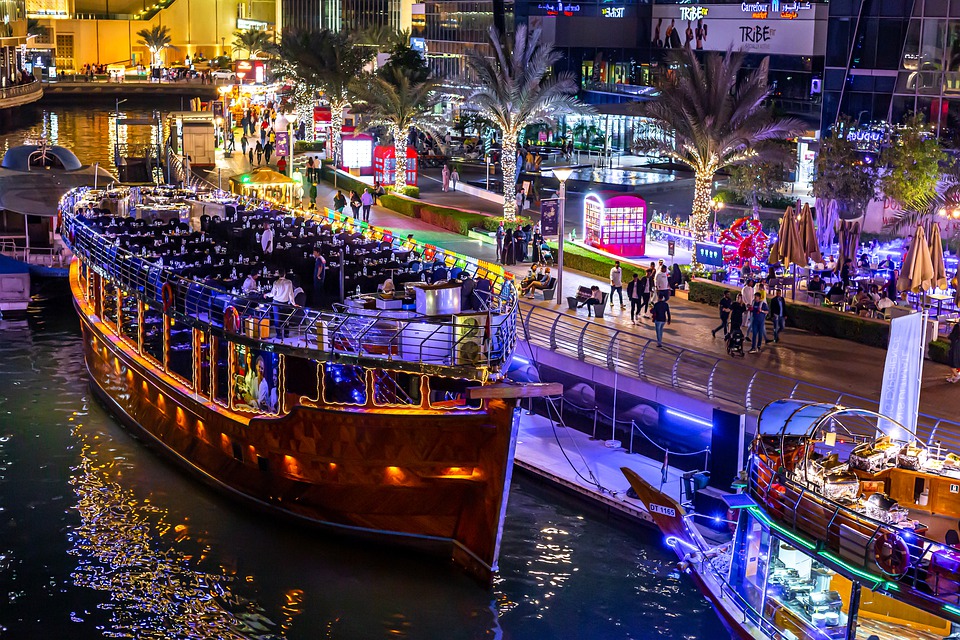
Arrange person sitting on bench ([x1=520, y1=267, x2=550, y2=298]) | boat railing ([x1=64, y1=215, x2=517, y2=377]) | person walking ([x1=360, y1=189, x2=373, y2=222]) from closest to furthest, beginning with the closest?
boat railing ([x1=64, y1=215, x2=517, y2=377]) < person sitting on bench ([x1=520, y1=267, x2=550, y2=298]) < person walking ([x1=360, y1=189, x2=373, y2=222])

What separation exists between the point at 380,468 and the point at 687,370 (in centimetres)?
880

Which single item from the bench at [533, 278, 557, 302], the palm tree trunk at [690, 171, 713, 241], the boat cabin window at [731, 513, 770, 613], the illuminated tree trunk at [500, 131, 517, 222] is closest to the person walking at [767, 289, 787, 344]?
the bench at [533, 278, 557, 302]

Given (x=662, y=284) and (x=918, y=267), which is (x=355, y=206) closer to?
(x=662, y=284)

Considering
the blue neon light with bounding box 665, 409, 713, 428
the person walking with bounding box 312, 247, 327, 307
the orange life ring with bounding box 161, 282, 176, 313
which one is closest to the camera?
the orange life ring with bounding box 161, 282, 176, 313

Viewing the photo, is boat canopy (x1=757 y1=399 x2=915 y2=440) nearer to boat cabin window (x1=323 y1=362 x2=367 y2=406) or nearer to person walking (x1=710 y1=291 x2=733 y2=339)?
boat cabin window (x1=323 y1=362 x2=367 y2=406)

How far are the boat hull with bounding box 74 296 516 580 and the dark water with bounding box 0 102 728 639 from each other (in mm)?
498

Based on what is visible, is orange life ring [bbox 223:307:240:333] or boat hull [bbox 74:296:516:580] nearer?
boat hull [bbox 74:296:516:580]

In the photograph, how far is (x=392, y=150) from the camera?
184 ft

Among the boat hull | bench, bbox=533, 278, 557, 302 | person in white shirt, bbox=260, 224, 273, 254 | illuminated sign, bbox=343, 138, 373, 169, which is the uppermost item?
illuminated sign, bbox=343, 138, 373, 169

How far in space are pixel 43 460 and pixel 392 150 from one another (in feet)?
106

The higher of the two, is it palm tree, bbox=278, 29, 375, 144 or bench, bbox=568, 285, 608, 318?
palm tree, bbox=278, 29, 375, 144

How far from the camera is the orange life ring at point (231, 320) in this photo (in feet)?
73.8

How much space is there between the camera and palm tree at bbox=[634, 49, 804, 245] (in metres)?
39.4

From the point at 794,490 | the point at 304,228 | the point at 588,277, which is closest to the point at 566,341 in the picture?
the point at 304,228
